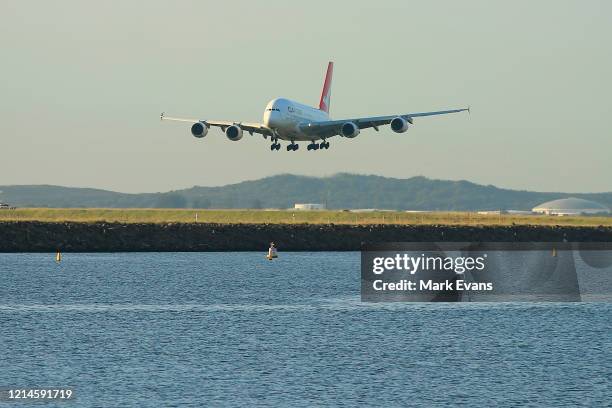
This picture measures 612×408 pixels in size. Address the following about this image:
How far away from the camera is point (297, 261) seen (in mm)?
148000

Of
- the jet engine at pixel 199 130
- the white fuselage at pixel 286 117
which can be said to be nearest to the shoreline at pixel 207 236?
the white fuselage at pixel 286 117

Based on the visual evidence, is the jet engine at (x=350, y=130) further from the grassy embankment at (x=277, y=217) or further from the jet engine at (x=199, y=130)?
the grassy embankment at (x=277, y=217)

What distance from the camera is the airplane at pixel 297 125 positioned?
4587 inches

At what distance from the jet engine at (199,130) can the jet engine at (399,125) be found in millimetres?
18881

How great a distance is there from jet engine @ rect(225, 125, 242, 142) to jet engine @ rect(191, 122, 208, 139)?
233 centimetres

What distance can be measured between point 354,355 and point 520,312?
82.2 ft

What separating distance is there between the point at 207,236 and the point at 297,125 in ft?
95.3

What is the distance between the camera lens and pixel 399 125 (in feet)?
378

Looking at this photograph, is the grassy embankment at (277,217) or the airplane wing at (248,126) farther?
the grassy embankment at (277,217)

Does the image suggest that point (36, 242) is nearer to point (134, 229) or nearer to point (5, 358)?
point (134, 229)

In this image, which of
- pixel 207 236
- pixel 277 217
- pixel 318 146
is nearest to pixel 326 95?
pixel 277 217

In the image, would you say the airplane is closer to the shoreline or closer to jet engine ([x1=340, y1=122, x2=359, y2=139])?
jet engine ([x1=340, y1=122, x2=359, y2=139])

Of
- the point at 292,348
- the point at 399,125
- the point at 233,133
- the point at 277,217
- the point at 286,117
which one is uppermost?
the point at 286,117

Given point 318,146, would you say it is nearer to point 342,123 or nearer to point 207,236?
point 342,123
